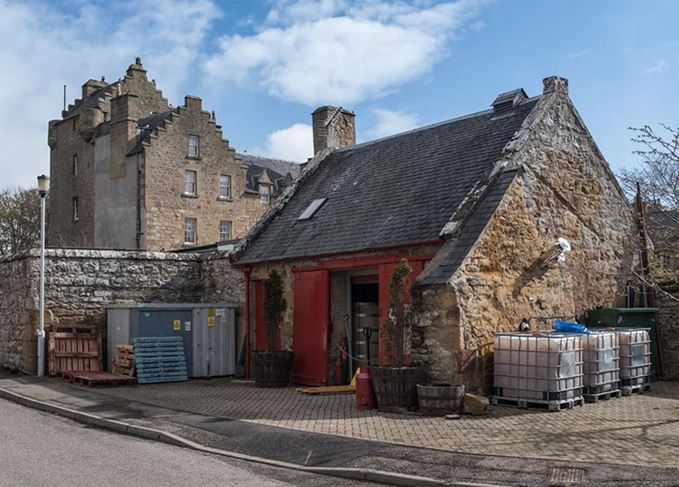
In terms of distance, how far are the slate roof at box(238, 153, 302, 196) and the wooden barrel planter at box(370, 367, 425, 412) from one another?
3357 cm

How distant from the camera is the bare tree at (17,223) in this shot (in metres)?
44.2

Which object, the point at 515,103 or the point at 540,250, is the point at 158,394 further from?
the point at 515,103

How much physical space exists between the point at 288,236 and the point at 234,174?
26110 millimetres

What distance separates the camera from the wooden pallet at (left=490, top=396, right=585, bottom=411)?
1220cm

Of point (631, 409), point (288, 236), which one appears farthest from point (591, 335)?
point (288, 236)

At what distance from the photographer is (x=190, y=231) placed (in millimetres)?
41500

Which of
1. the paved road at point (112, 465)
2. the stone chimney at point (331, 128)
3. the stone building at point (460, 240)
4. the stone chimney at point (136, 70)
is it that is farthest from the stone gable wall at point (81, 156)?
the paved road at point (112, 465)

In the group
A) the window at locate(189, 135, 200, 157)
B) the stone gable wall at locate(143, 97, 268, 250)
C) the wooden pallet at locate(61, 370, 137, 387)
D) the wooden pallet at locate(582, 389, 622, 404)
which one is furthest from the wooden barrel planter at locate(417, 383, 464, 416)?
the window at locate(189, 135, 200, 157)

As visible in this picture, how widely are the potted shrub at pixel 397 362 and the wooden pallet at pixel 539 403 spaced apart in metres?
1.48

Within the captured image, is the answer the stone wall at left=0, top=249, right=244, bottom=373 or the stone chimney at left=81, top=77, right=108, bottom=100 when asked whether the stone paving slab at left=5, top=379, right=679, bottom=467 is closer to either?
the stone wall at left=0, top=249, right=244, bottom=373

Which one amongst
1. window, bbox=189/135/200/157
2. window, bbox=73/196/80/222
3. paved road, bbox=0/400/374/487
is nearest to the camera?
paved road, bbox=0/400/374/487

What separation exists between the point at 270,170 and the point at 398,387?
3813 centimetres

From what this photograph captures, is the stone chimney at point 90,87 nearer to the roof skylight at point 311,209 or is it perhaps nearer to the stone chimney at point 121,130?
the stone chimney at point 121,130

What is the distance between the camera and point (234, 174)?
43.9 meters
